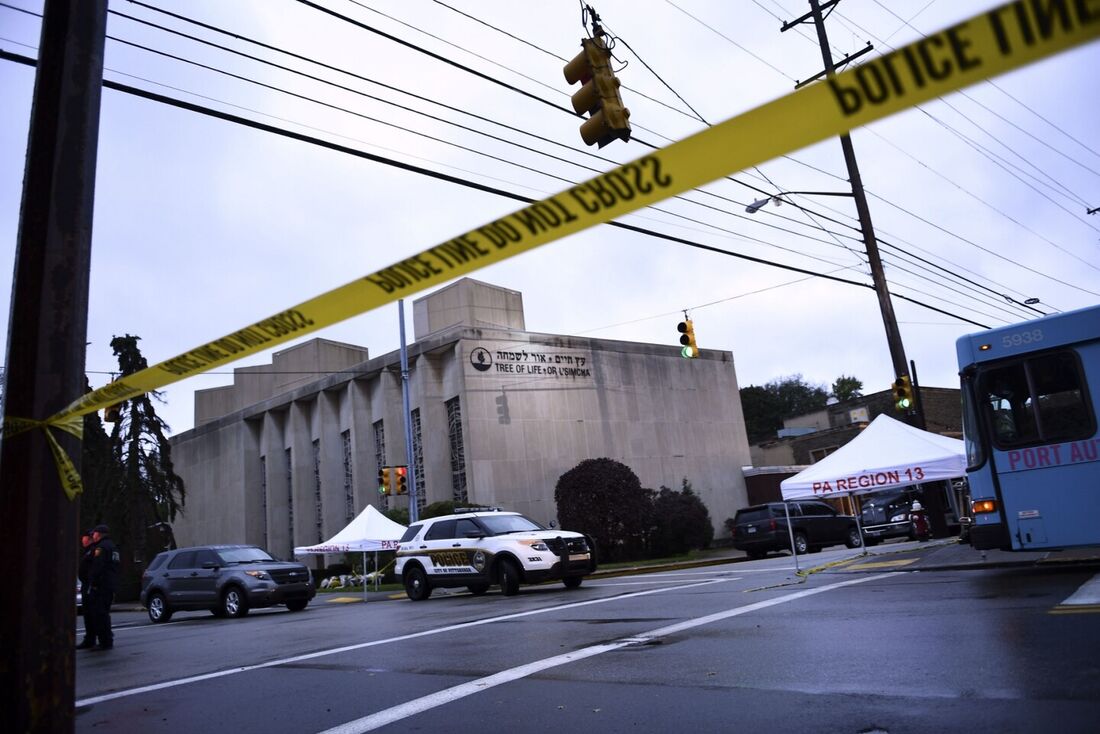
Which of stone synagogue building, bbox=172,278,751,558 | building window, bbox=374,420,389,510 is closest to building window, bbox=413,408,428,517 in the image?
stone synagogue building, bbox=172,278,751,558

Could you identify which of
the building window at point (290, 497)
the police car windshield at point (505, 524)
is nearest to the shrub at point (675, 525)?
the police car windshield at point (505, 524)

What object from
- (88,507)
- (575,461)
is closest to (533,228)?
(575,461)

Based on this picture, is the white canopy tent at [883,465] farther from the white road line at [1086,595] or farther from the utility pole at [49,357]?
the utility pole at [49,357]

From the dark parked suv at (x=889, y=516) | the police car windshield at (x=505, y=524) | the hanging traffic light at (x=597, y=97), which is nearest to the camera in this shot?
the hanging traffic light at (x=597, y=97)

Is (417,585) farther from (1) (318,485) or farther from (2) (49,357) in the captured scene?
(1) (318,485)

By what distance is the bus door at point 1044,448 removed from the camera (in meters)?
10.1

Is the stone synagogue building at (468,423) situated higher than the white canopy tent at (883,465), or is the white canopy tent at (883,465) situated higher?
the stone synagogue building at (468,423)

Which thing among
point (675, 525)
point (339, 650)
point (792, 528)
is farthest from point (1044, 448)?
point (675, 525)

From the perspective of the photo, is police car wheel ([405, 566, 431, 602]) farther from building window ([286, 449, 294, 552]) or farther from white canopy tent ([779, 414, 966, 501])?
building window ([286, 449, 294, 552])

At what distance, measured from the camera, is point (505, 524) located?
17781 millimetres

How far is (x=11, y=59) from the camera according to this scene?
25.5ft

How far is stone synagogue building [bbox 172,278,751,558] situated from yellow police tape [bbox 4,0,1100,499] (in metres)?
24.7

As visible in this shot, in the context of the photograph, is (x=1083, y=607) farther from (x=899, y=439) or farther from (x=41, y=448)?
(x=899, y=439)

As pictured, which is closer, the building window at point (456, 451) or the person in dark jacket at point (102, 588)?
the person in dark jacket at point (102, 588)
